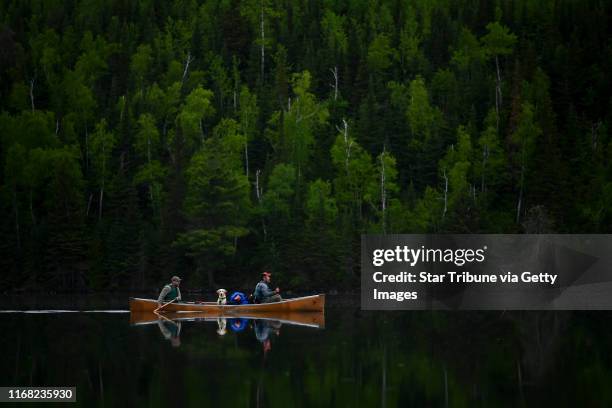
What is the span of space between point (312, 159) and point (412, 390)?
11069cm

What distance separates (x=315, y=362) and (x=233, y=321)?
20942 mm

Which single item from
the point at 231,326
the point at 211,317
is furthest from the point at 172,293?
the point at 231,326

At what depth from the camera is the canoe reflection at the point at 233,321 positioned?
54997mm

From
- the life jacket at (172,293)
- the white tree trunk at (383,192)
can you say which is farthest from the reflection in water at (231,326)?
the white tree trunk at (383,192)

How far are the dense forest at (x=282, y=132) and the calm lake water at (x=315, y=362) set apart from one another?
187 ft

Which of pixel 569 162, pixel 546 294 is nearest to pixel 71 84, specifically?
pixel 569 162

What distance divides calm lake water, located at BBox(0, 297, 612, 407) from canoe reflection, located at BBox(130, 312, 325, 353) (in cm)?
18

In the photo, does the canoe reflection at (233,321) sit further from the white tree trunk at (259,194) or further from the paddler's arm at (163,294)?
the white tree trunk at (259,194)

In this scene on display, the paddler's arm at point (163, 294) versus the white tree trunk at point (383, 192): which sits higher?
the white tree trunk at point (383, 192)

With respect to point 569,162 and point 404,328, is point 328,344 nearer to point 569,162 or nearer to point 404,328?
point 404,328

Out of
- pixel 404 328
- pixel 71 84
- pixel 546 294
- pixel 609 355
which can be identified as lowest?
pixel 609 355

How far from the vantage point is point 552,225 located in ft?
390

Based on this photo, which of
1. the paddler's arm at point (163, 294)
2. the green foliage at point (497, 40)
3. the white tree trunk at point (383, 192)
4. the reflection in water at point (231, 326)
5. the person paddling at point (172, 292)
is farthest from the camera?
the green foliage at point (497, 40)

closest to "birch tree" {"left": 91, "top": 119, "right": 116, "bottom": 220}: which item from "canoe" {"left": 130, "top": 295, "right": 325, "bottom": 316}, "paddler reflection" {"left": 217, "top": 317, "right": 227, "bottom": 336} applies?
"canoe" {"left": 130, "top": 295, "right": 325, "bottom": 316}
